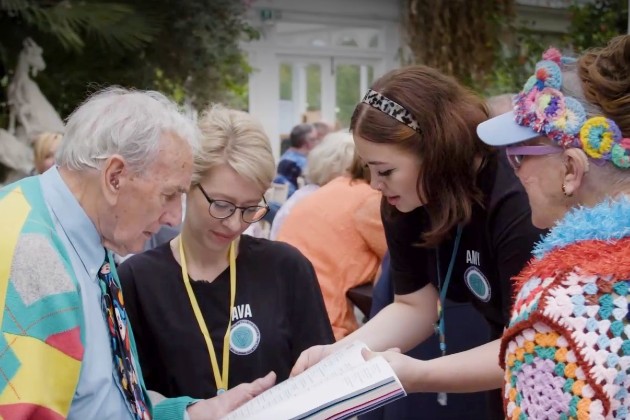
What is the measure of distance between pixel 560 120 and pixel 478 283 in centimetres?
97

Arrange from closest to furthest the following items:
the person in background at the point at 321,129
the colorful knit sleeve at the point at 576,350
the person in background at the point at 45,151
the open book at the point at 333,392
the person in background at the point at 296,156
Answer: the colorful knit sleeve at the point at 576,350 → the open book at the point at 333,392 → the person in background at the point at 45,151 → the person in background at the point at 296,156 → the person in background at the point at 321,129

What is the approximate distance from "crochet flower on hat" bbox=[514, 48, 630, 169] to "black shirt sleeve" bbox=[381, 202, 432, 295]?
989 mm

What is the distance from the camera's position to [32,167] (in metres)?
7.02

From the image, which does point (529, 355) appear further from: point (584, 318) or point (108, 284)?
point (108, 284)

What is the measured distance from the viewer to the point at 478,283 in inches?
94.7

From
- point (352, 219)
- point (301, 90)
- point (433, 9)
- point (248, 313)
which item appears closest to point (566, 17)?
point (433, 9)

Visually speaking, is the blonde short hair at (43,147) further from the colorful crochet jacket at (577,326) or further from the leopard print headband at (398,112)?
the colorful crochet jacket at (577,326)

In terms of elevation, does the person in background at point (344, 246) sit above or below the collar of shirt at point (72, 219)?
below

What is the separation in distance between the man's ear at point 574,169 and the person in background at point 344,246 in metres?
2.36

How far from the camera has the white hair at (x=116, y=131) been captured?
1.83m

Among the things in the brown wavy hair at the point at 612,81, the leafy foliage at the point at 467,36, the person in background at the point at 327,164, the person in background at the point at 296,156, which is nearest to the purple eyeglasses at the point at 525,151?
the brown wavy hair at the point at 612,81

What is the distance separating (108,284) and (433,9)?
828 centimetres

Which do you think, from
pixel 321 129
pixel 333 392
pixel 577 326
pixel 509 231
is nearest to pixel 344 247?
pixel 509 231

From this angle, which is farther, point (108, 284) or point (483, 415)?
→ point (483, 415)
